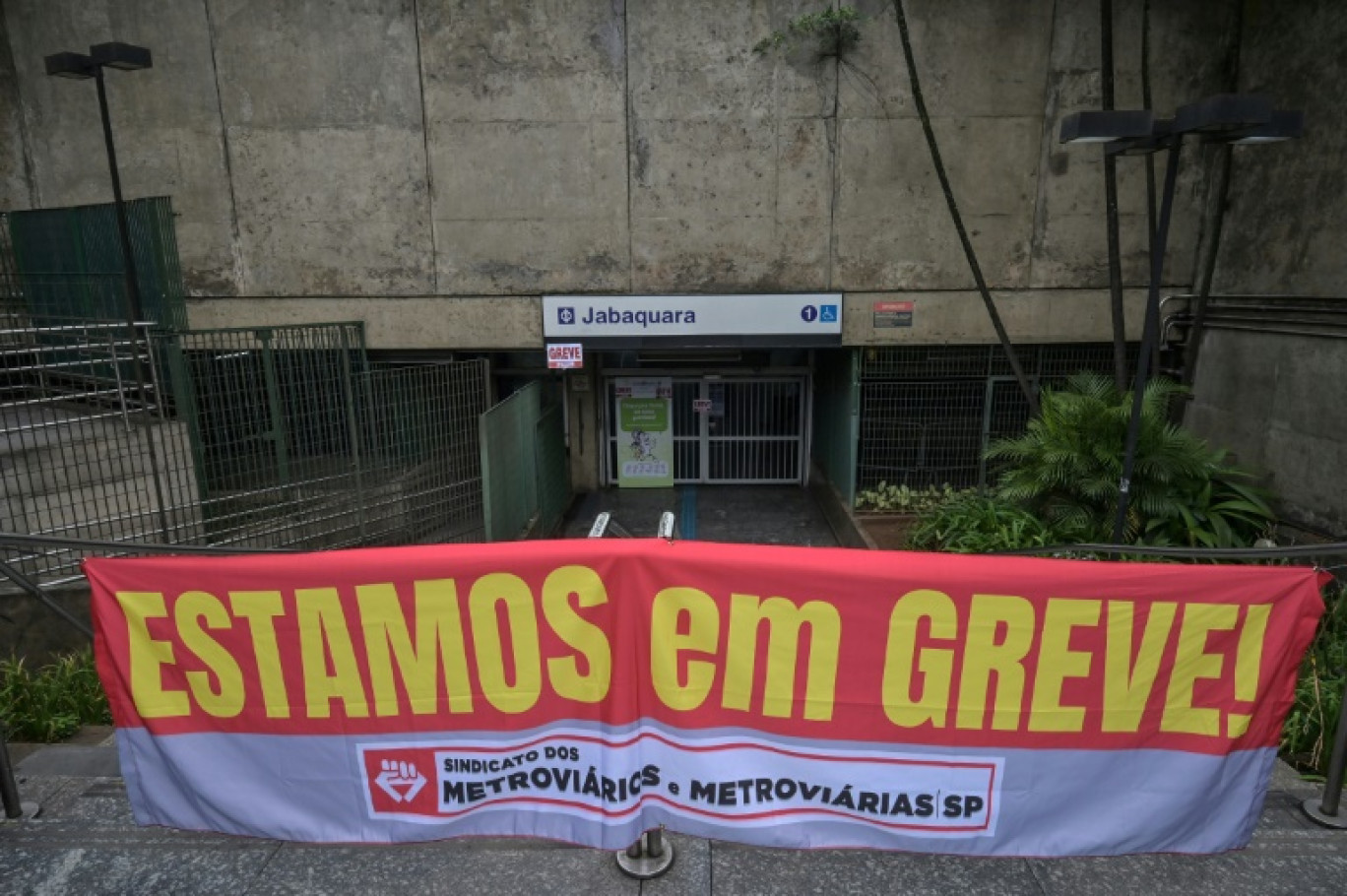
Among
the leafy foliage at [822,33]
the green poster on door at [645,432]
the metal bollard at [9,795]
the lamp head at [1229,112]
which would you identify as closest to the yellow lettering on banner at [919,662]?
the metal bollard at [9,795]

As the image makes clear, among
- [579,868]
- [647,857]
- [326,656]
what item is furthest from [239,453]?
[647,857]

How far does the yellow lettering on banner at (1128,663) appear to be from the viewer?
287 cm

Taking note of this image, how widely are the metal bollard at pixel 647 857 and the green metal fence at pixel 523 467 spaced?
5.12m

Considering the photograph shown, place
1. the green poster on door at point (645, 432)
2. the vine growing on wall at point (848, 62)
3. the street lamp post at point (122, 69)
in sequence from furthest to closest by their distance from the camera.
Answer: the green poster on door at point (645, 432) < the vine growing on wall at point (848, 62) < the street lamp post at point (122, 69)

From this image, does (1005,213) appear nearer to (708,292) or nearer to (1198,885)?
(708,292)

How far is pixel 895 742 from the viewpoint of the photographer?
3.01m

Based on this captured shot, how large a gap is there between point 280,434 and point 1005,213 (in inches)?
350

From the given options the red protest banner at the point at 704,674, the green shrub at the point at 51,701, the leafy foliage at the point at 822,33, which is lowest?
the green shrub at the point at 51,701

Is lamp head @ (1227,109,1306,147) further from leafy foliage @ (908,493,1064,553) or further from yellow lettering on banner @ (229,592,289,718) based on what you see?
yellow lettering on banner @ (229,592,289,718)

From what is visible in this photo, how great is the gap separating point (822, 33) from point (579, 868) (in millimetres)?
9426

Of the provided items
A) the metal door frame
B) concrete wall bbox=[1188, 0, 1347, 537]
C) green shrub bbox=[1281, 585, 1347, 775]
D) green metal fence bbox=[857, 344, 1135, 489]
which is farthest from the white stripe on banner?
the metal door frame

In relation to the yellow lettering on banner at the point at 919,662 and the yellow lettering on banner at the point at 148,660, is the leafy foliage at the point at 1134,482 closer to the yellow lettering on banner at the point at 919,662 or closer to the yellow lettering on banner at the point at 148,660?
the yellow lettering on banner at the point at 919,662

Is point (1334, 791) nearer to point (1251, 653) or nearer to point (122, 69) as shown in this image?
point (1251, 653)

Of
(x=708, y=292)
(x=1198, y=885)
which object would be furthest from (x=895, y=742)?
(x=708, y=292)
